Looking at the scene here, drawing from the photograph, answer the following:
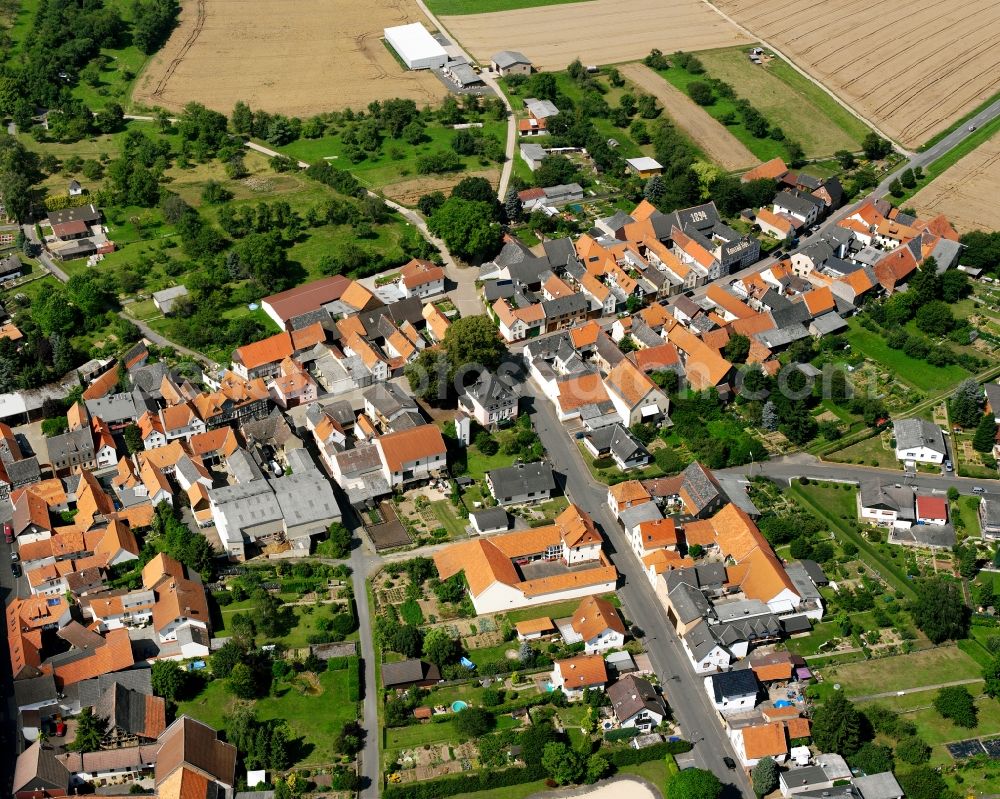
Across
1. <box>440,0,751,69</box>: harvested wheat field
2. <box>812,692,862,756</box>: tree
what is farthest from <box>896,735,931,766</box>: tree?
<box>440,0,751,69</box>: harvested wheat field

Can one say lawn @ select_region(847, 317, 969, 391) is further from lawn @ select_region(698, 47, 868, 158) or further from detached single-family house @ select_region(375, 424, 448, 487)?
detached single-family house @ select_region(375, 424, 448, 487)

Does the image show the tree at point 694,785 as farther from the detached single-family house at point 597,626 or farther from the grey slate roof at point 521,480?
the grey slate roof at point 521,480

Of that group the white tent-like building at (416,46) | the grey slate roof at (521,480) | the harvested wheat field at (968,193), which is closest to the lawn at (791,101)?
the harvested wheat field at (968,193)

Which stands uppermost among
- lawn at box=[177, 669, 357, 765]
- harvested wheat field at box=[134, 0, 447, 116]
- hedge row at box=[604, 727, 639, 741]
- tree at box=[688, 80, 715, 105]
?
harvested wheat field at box=[134, 0, 447, 116]

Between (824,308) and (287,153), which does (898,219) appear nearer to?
(824,308)

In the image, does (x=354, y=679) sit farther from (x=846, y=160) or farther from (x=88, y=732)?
(x=846, y=160)

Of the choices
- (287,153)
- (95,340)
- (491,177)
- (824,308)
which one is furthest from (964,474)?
(287,153)
